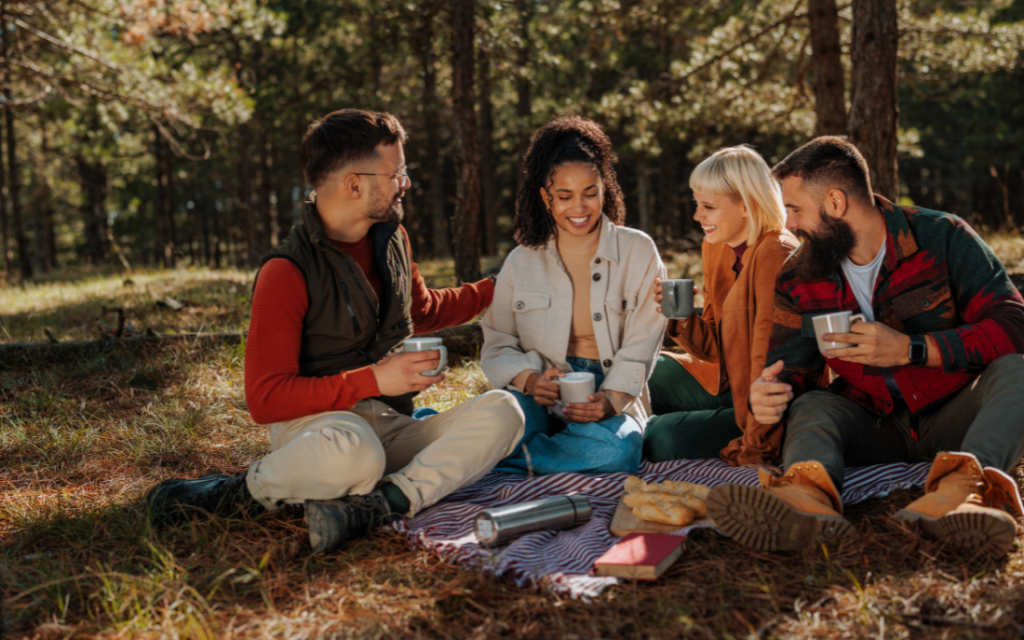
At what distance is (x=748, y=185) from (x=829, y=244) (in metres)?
0.56

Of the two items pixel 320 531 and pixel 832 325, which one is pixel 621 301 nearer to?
pixel 832 325

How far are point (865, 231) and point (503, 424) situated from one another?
1.71 meters

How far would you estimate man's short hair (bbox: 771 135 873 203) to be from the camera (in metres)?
2.86

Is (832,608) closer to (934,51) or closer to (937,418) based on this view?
(937,418)

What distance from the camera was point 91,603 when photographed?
2.15 metres

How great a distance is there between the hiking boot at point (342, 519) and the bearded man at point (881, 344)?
4.14 feet

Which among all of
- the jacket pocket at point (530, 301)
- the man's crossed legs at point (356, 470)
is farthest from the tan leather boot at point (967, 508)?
the jacket pocket at point (530, 301)

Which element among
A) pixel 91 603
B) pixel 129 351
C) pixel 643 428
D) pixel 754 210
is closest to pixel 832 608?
pixel 643 428

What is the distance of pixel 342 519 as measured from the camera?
2541 mm

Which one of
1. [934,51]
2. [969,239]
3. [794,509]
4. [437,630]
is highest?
[934,51]

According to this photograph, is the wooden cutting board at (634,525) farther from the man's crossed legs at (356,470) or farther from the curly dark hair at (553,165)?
the curly dark hair at (553,165)

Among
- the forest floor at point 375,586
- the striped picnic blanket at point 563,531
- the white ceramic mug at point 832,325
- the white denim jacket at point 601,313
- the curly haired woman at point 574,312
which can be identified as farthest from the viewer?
the white denim jacket at point 601,313

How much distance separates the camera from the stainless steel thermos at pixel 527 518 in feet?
8.27

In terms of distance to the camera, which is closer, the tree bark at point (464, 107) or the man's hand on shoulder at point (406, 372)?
the man's hand on shoulder at point (406, 372)
